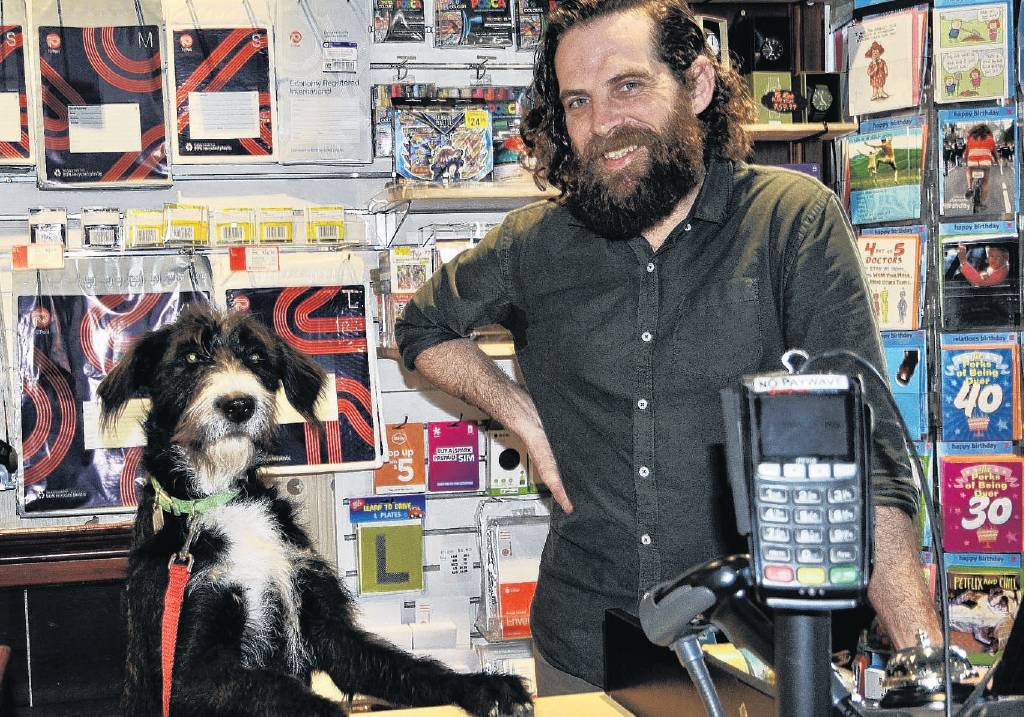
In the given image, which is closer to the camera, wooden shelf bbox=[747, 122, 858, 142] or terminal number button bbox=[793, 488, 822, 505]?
terminal number button bbox=[793, 488, 822, 505]

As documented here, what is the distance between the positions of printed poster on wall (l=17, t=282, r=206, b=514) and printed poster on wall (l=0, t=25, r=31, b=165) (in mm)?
490

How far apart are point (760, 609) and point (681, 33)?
1468 mm

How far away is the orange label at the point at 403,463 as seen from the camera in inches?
150

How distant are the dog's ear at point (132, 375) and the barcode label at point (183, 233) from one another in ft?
3.87

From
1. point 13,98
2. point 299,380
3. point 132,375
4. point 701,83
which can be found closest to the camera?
point 701,83

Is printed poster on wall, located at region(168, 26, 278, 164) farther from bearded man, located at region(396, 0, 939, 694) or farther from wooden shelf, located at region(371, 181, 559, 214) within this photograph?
bearded man, located at region(396, 0, 939, 694)

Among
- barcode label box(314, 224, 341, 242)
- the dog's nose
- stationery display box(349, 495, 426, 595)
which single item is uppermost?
barcode label box(314, 224, 341, 242)

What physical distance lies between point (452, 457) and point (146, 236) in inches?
51.6

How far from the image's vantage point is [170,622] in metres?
1.81

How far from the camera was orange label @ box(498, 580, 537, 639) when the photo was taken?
3.64 meters

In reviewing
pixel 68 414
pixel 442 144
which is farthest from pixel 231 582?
pixel 442 144

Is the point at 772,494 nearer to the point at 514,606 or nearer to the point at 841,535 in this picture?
the point at 841,535

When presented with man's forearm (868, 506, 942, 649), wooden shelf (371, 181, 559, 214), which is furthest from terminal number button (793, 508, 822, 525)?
wooden shelf (371, 181, 559, 214)

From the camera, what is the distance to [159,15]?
11.8 ft
